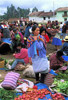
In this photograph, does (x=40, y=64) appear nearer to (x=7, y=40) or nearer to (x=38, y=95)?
(x=38, y=95)

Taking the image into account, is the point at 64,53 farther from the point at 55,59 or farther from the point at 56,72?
the point at 56,72

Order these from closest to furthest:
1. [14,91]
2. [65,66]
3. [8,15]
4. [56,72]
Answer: [14,91] < [56,72] < [65,66] < [8,15]

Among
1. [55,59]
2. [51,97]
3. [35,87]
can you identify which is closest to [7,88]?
[35,87]

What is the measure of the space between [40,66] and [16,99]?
38.0 inches

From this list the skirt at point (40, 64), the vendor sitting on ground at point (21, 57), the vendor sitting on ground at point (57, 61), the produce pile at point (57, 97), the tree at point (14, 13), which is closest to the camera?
the produce pile at point (57, 97)

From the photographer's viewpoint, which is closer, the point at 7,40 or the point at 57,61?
the point at 57,61

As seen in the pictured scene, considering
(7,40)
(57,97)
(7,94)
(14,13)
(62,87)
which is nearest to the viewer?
(57,97)

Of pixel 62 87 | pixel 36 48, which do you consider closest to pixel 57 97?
pixel 62 87

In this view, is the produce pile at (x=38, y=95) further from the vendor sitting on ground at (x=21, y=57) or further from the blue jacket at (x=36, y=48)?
the vendor sitting on ground at (x=21, y=57)

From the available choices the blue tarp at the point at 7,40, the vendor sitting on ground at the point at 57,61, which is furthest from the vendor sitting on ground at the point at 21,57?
the blue tarp at the point at 7,40

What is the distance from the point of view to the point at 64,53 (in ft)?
18.1

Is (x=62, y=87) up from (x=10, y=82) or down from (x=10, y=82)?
down

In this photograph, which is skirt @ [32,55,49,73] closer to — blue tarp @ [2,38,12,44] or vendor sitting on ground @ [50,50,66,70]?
vendor sitting on ground @ [50,50,66,70]

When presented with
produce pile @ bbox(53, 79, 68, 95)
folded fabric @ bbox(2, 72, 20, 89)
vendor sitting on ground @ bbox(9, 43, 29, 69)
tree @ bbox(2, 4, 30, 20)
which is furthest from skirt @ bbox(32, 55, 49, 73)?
tree @ bbox(2, 4, 30, 20)
